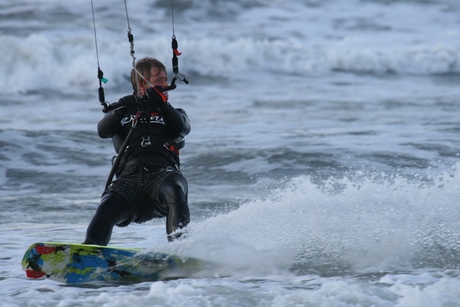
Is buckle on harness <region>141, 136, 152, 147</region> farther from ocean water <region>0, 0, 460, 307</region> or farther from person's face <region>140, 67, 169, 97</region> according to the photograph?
ocean water <region>0, 0, 460, 307</region>

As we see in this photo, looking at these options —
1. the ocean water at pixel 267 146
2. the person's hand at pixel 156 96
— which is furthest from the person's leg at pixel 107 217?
the person's hand at pixel 156 96

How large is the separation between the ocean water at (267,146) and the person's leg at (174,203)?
0.11m

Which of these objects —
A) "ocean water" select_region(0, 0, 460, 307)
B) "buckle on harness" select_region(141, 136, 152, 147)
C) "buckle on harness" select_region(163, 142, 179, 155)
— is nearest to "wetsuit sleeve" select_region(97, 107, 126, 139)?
"buckle on harness" select_region(141, 136, 152, 147)

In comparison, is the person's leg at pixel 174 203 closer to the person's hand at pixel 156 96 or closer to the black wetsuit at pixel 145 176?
the black wetsuit at pixel 145 176

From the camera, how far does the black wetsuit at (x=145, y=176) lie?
5711mm

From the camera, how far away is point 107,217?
18.6 feet

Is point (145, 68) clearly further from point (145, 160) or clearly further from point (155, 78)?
point (145, 160)

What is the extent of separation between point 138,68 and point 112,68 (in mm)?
15176

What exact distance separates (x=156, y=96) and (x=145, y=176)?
559mm

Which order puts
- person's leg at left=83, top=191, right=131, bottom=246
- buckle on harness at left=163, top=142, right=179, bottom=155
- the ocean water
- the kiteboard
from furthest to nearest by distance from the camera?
buckle on harness at left=163, top=142, right=179, bottom=155 < person's leg at left=83, top=191, right=131, bottom=246 < the ocean water < the kiteboard

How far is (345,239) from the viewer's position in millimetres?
6211

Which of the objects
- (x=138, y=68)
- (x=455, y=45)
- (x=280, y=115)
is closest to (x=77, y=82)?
(x=280, y=115)

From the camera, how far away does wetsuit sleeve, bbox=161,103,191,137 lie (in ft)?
19.5

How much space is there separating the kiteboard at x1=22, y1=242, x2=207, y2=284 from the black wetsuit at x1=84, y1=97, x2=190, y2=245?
0.21 m
